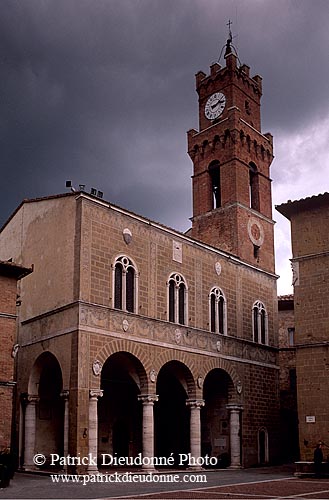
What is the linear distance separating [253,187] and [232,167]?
2.46 m

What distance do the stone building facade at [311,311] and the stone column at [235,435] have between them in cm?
653

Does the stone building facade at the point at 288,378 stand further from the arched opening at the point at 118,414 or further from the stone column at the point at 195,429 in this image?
the arched opening at the point at 118,414

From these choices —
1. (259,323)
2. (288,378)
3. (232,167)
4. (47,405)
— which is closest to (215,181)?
(232,167)

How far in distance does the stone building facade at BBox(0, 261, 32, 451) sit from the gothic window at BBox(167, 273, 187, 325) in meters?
7.49

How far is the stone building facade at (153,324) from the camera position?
2484cm

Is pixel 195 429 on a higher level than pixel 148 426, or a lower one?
lower

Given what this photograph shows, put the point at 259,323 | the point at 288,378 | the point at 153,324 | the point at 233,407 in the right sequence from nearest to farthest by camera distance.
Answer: the point at 153,324 < the point at 233,407 < the point at 259,323 < the point at 288,378

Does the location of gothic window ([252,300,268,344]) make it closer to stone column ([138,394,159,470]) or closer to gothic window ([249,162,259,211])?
gothic window ([249,162,259,211])

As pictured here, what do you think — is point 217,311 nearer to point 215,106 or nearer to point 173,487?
point 173,487

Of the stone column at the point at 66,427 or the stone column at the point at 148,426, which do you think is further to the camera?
the stone column at the point at 148,426

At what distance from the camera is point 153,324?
2717 centimetres

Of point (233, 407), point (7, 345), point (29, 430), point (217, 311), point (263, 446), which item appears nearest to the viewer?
point (7, 345)

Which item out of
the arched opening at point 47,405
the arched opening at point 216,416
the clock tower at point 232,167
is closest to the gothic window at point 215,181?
the clock tower at point 232,167

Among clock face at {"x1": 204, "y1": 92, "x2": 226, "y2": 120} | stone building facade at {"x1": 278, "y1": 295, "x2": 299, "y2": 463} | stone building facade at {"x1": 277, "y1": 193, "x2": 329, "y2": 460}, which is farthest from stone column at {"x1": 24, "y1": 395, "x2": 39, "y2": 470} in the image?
clock face at {"x1": 204, "y1": 92, "x2": 226, "y2": 120}
